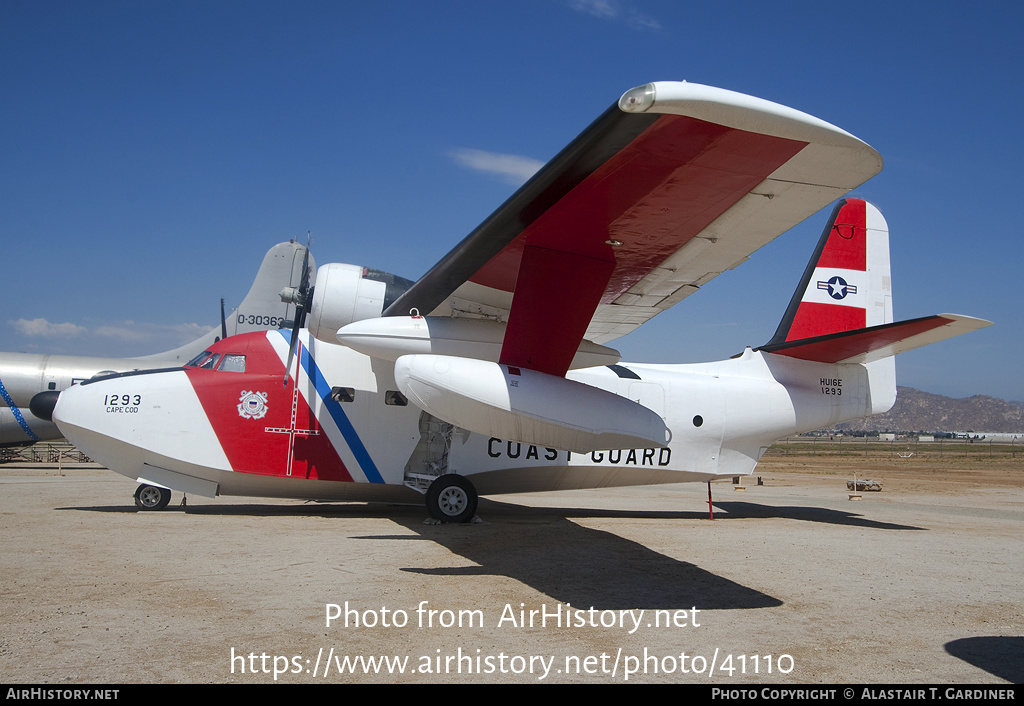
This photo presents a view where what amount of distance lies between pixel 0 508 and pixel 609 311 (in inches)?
373

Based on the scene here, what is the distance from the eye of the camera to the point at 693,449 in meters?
10.8

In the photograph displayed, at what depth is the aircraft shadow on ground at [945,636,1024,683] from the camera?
3807mm

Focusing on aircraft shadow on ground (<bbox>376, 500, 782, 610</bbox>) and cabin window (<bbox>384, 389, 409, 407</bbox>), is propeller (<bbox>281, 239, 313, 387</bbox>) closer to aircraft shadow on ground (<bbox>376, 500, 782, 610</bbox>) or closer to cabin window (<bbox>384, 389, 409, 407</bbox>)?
cabin window (<bbox>384, 389, 409, 407</bbox>)

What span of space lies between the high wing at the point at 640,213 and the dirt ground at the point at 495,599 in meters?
2.41

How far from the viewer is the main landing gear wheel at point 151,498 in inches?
397

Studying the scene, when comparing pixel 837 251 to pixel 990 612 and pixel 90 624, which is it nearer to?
pixel 990 612

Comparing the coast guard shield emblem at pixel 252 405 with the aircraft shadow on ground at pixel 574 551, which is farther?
the coast guard shield emblem at pixel 252 405

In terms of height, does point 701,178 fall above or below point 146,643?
above

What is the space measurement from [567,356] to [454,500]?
3.68m

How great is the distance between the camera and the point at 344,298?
8430 mm

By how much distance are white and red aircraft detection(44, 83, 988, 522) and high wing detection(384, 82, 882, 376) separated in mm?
21

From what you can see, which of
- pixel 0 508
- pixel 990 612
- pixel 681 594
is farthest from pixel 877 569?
pixel 0 508

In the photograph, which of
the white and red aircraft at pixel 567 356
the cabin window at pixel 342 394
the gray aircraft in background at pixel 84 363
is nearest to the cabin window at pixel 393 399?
the white and red aircraft at pixel 567 356

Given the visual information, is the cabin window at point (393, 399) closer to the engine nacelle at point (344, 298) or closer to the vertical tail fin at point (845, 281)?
the engine nacelle at point (344, 298)
